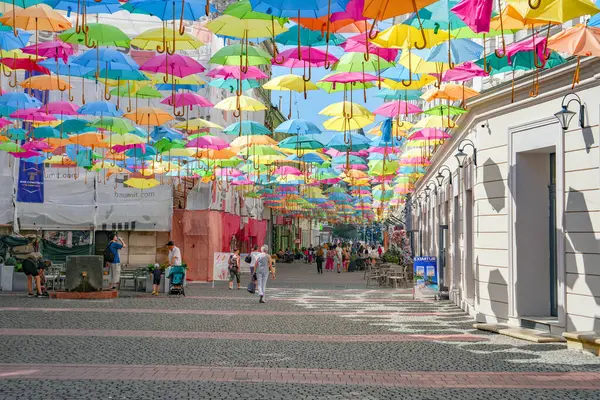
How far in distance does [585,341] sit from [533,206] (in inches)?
170

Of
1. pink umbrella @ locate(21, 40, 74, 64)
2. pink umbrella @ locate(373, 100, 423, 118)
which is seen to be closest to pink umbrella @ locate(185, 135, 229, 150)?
pink umbrella @ locate(373, 100, 423, 118)

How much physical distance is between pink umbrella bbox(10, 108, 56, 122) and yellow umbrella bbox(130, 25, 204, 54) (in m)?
6.67

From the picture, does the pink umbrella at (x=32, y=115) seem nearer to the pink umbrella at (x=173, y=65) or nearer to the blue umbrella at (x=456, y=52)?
the pink umbrella at (x=173, y=65)

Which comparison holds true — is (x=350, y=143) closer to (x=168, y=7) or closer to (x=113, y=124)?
(x=113, y=124)

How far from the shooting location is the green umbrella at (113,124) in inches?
850

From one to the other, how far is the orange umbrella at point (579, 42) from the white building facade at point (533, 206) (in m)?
2.24

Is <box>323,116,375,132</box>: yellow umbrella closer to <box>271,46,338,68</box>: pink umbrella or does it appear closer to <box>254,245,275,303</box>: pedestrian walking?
<box>254,245,275,303</box>: pedestrian walking

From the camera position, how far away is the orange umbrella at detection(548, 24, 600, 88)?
10.5 metres

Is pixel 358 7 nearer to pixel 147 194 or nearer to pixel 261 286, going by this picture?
pixel 261 286

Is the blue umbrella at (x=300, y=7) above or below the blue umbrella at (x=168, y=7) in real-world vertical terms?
below

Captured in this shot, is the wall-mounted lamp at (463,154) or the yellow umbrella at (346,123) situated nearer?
the wall-mounted lamp at (463,154)

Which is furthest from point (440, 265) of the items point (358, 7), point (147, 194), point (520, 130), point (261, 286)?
point (358, 7)

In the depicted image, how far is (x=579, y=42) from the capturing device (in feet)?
34.6

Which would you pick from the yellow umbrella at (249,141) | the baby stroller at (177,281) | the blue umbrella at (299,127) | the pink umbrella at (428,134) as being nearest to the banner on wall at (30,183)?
the baby stroller at (177,281)
